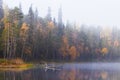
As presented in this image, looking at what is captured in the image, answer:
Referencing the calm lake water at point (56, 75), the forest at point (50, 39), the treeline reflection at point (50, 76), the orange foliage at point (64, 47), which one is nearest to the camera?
the treeline reflection at point (50, 76)

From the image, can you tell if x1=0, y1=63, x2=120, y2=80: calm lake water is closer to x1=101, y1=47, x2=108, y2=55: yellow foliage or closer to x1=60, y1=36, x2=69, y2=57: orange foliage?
x1=60, y1=36, x2=69, y2=57: orange foliage

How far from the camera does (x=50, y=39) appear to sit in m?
104

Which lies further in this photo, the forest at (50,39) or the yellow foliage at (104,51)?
the yellow foliage at (104,51)

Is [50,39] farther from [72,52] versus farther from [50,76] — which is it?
[50,76]

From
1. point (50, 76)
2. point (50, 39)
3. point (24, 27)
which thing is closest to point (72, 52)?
point (50, 39)

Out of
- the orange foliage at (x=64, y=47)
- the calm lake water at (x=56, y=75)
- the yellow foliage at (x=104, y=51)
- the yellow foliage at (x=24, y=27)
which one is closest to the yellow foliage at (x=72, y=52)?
the orange foliage at (x=64, y=47)

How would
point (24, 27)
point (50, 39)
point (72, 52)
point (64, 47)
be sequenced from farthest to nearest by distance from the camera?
point (72, 52)
point (64, 47)
point (50, 39)
point (24, 27)

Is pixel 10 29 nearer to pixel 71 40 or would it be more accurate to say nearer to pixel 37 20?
pixel 37 20

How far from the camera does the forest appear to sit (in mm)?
82625

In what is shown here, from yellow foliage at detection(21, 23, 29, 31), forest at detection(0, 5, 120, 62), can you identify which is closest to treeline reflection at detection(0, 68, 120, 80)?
forest at detection(0, 5, 120, 62)

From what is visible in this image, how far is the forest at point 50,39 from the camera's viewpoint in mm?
82625

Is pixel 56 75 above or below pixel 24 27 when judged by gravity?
below

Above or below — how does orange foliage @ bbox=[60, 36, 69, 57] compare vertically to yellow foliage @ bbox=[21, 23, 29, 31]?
below

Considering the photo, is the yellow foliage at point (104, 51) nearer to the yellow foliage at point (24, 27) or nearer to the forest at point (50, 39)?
the forest at point (50, 39)
